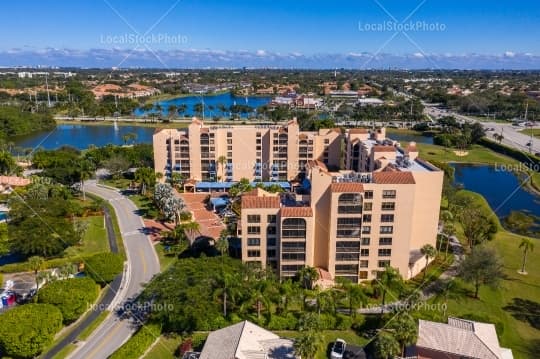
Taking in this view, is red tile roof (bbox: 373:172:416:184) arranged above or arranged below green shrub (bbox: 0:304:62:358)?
above

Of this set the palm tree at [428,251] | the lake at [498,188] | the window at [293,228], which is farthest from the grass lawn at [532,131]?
the window at [293,228]

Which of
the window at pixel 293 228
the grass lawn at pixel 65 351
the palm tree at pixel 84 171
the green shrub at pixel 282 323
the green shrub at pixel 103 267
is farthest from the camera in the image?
the palm tree at pixel 84 171

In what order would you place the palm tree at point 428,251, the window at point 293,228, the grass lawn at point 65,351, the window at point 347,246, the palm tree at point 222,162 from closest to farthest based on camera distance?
the grass lawn at point 65,351 < the window at point 293,228 < the window at point 347,246 < the palm tree at point 428,251 < the palm tree at point 222,162

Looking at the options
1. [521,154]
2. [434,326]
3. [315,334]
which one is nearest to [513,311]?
[434,326]

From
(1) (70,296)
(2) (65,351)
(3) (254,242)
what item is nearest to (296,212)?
(3) (254,242)

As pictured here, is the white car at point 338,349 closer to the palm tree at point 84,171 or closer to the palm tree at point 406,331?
the palm tree at point 406,331

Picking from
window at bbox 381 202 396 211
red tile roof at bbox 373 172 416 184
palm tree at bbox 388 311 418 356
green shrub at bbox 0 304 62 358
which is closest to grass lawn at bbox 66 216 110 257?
green shrub at bbox 0 304 62 358

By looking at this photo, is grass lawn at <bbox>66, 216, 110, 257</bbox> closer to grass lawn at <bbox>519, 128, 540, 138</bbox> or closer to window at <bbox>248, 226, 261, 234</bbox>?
window at <bbox>248, 226, 261, 234</bbox>
